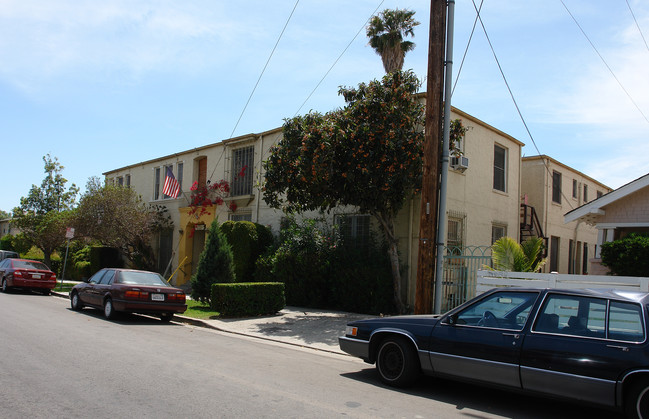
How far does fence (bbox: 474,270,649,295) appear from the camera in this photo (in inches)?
325

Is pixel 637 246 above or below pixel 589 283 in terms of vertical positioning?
above

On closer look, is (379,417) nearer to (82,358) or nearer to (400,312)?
(82,358)

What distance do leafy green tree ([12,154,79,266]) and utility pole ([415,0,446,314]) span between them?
19276mm

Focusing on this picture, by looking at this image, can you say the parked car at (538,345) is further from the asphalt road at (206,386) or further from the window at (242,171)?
the window at (242,171)

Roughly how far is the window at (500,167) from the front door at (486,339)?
12.7m

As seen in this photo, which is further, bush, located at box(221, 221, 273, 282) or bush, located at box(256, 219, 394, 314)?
bush, located at box(221, 221, 273, 282)

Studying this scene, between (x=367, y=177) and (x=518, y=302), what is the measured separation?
7125 millimetres

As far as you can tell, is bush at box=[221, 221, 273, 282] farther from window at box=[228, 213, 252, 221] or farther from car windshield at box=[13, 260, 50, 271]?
car windshield at box=[13, 260, 50, 271]

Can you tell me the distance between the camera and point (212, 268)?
15211 mm

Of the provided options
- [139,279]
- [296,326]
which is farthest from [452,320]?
[139,279]

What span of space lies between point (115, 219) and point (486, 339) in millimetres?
19777

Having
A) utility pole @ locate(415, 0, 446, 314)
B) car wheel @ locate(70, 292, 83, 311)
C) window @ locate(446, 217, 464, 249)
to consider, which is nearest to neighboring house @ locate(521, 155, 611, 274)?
window @ locate(446, 217, 464, 249)

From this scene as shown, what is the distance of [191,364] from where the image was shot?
7371 mm

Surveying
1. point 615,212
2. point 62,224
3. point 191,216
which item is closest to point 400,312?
point 615,212
